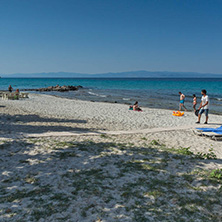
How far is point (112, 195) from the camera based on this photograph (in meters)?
4.98

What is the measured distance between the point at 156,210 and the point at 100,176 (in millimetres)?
1936

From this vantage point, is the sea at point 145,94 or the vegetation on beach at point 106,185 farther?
the sea at point 145,94

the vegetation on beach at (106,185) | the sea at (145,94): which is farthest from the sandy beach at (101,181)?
the sea at (145,94)

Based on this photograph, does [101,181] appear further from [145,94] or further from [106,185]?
[145,94]

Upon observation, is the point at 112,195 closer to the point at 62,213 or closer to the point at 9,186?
the point at 62,213

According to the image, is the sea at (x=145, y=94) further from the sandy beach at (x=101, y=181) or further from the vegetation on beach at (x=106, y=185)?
the vegetation on beach at (x=106, y=185)

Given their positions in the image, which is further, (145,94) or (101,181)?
(145,94)

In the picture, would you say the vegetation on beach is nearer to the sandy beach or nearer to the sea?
the sandy beach

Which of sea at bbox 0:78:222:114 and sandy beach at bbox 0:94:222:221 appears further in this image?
sea at bbox 0:78:222:114

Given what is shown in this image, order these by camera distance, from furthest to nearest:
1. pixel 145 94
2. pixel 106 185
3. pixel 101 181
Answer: pixel 145 94, pixel 101 181, pixel 106 185

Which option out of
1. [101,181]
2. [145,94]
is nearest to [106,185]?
[101,181]

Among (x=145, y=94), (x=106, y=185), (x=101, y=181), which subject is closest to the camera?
(x=106, y=185)

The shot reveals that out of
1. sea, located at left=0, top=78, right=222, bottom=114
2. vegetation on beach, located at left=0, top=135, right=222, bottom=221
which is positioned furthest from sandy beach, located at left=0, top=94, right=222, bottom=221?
sea, located at left=0, top=78, right=222, bottom=114

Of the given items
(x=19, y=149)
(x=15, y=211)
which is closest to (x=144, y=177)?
(x=15, y=211)
